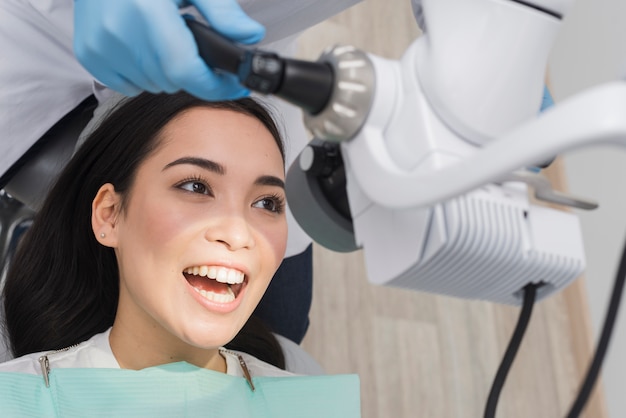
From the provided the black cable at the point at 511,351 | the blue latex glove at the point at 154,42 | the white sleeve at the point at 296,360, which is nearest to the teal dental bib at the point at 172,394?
the white sleeve at the point at 296,360

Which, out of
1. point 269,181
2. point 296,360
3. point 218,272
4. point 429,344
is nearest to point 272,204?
point 269,181

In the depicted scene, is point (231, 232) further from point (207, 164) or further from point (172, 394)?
point (172, 394)

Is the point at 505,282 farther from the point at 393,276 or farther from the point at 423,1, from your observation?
the point at 423,1

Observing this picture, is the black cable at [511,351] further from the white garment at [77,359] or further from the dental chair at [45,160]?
the dental chair at [45,160]

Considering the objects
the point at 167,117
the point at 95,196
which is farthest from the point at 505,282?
the point at 95,196

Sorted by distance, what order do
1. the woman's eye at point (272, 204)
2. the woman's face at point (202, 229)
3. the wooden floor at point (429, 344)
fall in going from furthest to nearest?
the wooden floor at point (429, 344) → the woman's eye at point (272, 204) → the woman's face at point (202, 229)

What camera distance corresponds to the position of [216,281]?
894mm

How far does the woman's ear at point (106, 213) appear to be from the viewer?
3.16 feet

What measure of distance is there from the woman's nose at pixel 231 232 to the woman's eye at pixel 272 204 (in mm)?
85

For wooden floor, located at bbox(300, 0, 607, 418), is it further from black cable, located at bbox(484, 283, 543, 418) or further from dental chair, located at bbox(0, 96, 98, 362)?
black cable, located at bbox(484, 283, 543, 418)

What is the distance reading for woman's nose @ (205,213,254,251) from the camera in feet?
2.79

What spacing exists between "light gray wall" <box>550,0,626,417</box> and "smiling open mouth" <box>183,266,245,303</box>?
1.00m

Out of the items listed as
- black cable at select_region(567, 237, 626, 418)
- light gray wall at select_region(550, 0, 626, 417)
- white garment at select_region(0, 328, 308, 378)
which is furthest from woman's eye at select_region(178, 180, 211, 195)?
light gray wall at select_region(550, 0, 626, 417)

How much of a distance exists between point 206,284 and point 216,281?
1cm
